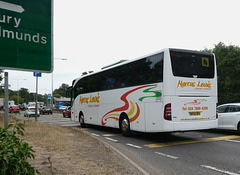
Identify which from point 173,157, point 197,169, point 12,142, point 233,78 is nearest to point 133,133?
point 173,157

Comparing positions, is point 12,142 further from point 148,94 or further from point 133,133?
point 133,133

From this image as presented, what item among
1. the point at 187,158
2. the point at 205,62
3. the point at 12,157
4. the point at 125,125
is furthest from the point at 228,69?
the point at 12,157

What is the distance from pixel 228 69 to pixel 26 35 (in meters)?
37.3

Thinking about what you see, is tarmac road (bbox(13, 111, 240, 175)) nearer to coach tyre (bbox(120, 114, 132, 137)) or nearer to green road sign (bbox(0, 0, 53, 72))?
coach tyre (bbox(120, 114, 132, 137))

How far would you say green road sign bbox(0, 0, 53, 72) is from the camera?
304cm

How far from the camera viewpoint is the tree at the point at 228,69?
3525 centimetres

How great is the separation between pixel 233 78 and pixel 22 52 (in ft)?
123

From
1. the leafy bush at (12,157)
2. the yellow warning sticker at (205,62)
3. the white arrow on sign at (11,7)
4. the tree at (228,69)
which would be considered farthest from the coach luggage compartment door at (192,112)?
the tree at (228,69)

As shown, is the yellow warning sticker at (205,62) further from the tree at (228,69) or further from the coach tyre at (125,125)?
the tree at (228,69)

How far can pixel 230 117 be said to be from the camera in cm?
1145

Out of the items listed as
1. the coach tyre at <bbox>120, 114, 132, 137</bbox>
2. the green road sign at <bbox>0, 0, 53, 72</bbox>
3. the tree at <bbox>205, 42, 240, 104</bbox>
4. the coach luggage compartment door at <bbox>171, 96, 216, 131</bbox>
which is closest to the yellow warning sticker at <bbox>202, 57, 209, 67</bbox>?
the coach luggage compartment door at <bbox>171, 96, 216, 131</bbox>

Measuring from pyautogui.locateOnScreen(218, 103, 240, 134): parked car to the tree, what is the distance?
75.1 ft

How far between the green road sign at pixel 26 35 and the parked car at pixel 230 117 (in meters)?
10.3

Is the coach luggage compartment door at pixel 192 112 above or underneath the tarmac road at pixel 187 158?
above
